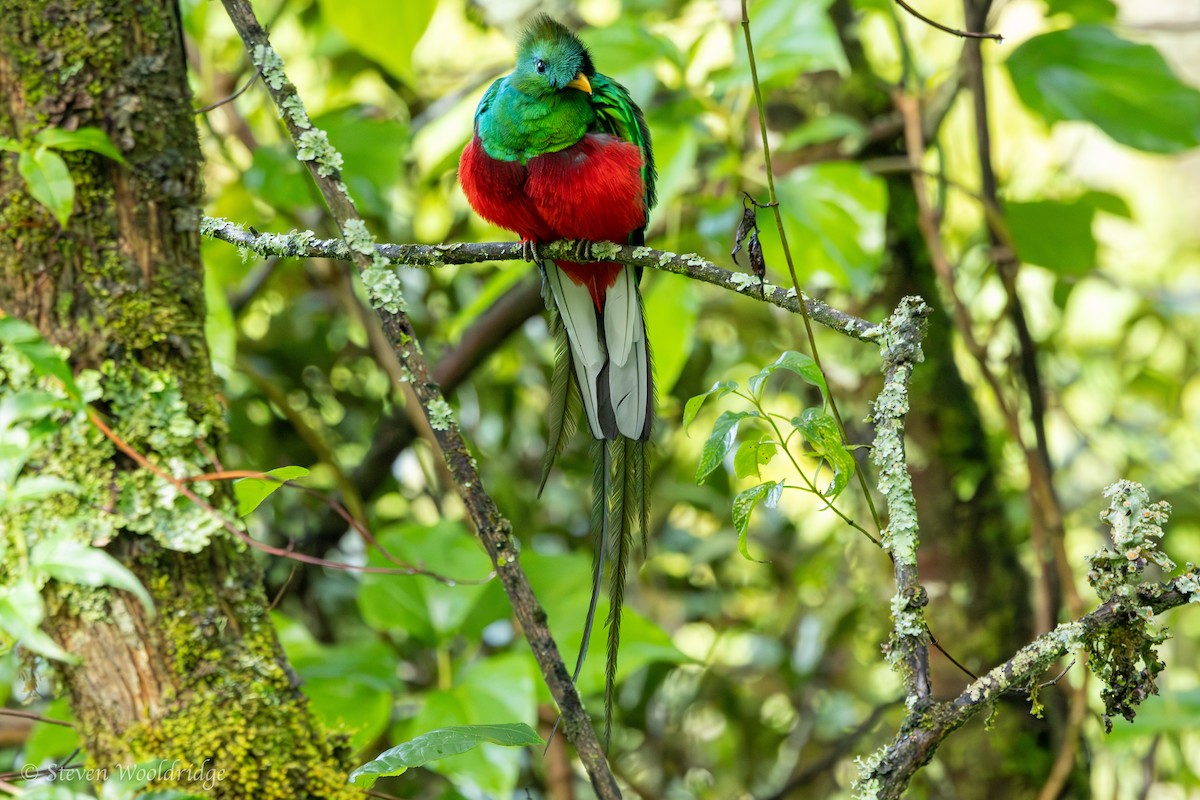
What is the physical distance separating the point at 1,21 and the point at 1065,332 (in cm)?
368

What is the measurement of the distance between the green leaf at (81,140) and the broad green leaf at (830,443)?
0.98 meters

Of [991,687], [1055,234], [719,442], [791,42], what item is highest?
[1055,234]

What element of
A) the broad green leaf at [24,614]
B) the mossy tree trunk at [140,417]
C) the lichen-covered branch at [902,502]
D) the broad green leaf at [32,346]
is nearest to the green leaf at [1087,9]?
the lichen-covered branch at [902,502]

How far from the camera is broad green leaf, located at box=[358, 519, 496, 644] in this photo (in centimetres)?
204

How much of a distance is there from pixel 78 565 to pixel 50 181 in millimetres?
565

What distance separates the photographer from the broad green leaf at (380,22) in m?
2.21

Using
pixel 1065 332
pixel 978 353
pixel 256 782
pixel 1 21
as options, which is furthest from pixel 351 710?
pixel 1065 332

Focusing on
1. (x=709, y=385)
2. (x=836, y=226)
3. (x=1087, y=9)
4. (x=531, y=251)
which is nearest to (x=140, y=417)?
(x=531, y=251)

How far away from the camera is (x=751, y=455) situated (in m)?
1.17

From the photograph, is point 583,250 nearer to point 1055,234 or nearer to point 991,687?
point 991,687

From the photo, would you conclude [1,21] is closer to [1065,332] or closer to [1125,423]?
[1125,423]

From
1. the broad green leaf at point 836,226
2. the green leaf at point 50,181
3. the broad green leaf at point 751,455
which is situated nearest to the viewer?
the broad green leaf at point 751,455

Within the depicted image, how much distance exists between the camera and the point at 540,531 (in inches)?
122

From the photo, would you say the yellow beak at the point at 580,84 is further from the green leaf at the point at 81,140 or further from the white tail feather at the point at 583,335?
the green leaf at the point at 81,140
